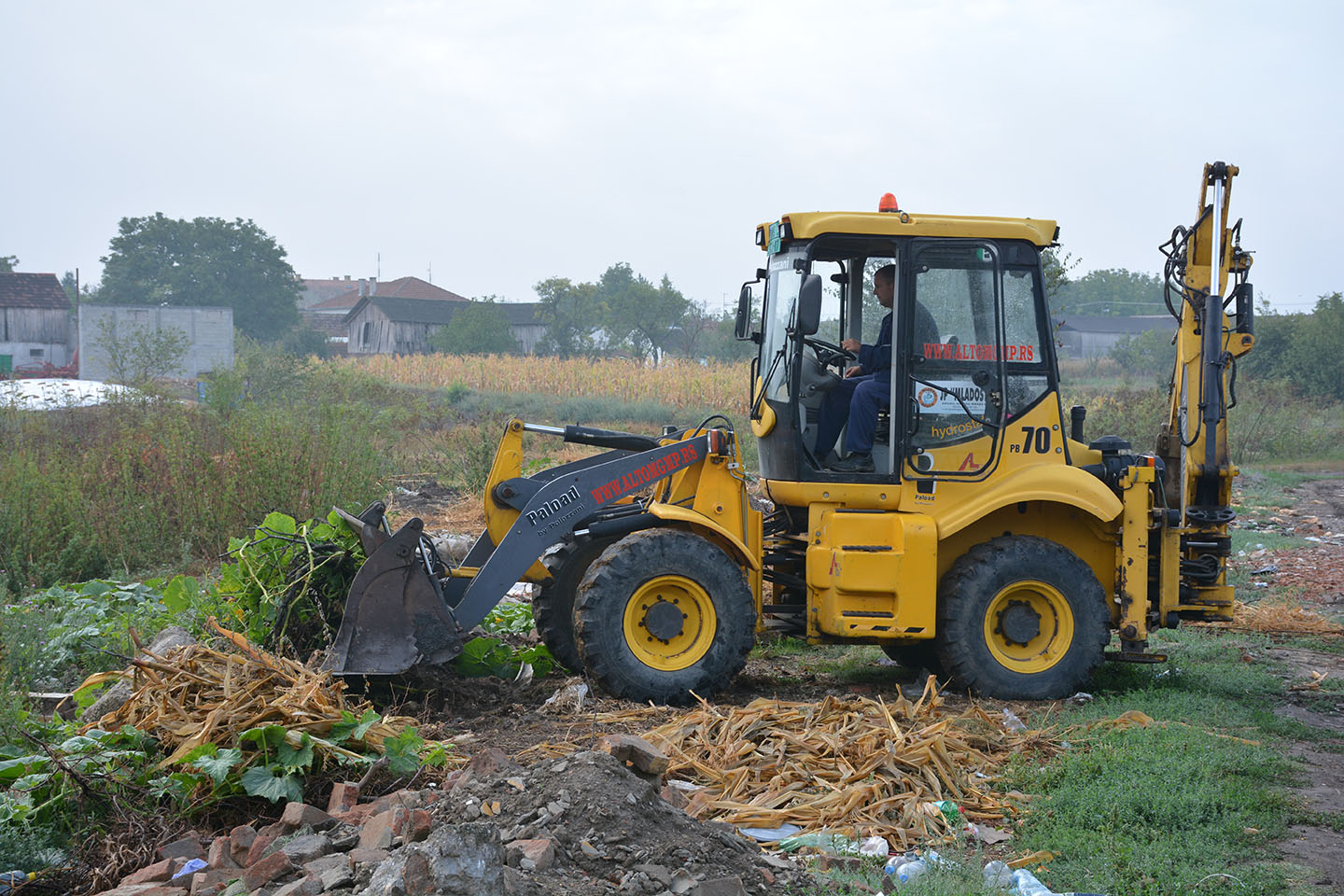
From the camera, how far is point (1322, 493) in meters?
18.5

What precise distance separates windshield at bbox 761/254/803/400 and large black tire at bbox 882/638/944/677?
184cm

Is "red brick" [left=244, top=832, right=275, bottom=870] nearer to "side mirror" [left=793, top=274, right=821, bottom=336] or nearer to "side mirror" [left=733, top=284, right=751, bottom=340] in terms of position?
"side mirror" [left=793, top=274, right=821, bottom=336]

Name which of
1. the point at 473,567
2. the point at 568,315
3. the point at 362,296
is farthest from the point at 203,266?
the point at 473,567

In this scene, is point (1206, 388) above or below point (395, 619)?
above

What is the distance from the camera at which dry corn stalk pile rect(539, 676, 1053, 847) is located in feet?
15.5

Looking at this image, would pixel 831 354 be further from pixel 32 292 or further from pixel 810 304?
pixel 32 292

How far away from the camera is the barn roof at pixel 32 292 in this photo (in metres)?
51.0

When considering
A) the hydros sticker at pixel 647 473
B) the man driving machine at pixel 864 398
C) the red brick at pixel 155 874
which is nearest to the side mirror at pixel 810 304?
the man driving machine at pixel 864 398

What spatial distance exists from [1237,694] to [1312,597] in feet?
14.1

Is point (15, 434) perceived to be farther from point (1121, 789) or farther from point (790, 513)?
point (1121, 789)

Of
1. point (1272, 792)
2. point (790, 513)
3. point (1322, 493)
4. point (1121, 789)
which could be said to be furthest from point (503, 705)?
point (1322, 493)

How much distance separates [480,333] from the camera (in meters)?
49.6

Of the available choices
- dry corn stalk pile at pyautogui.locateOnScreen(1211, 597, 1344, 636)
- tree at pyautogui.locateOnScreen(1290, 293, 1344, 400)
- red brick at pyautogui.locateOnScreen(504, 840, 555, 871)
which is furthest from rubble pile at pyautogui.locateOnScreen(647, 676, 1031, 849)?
A: tree at pyautogui.locateOnScreen(1290, 293, 1344, 400)

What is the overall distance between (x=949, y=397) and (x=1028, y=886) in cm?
329
